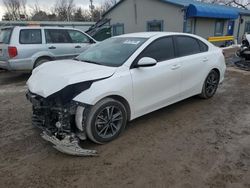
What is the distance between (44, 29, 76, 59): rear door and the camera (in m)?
7.54

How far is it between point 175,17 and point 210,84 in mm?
10562

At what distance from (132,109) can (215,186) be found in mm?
1617

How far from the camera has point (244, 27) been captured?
68.2ft

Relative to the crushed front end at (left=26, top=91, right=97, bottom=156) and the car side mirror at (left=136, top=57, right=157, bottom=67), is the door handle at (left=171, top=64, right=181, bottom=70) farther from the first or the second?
the crushed front end at (left=26, top=91, right=97, bottom=156)

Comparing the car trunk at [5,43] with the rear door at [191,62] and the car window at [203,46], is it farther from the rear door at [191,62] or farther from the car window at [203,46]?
the car window at [203,46]

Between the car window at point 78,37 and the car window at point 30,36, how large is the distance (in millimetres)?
1259

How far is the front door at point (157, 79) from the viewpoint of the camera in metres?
3.57

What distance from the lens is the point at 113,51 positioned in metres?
3.98

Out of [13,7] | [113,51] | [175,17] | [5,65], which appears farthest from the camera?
[13,7]

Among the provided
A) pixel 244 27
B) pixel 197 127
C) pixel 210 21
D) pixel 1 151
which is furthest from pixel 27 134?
pixel 244 27

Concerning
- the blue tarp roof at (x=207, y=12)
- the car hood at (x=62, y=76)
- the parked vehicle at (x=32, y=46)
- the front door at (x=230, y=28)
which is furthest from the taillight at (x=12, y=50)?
the front door at (x=230, y=28)

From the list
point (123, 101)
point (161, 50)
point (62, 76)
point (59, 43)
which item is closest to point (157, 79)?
point (161, 50)

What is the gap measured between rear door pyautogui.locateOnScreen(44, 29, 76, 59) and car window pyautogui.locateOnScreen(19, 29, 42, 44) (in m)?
0.27

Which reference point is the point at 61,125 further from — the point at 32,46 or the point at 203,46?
the point at 32,46
